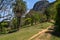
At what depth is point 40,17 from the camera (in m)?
60.1

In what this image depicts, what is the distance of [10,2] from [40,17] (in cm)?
2139

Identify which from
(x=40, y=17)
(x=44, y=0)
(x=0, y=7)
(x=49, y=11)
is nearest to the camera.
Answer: (x=0, y=7)

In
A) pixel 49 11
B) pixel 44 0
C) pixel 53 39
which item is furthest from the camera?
pixel 44 0

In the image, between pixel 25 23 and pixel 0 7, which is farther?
pixel 25 23

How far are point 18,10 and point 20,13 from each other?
0.85m

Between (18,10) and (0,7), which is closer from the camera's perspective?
(0,7)

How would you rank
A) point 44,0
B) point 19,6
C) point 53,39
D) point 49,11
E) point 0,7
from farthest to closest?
point 44,0 → point 49,11 → point 19,6 → point 0,7 → point 53,39

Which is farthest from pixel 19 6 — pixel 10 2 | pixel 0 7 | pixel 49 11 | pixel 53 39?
pixel 53 39

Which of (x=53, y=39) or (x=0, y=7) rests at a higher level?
(x=0, y=7)

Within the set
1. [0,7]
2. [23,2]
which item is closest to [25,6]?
[23,2]

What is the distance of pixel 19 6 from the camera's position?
43.6 meters

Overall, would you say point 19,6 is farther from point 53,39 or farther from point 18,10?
point 53,39

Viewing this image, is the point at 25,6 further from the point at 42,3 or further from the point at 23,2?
the point at 42,3

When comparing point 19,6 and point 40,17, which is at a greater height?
point 19,6
